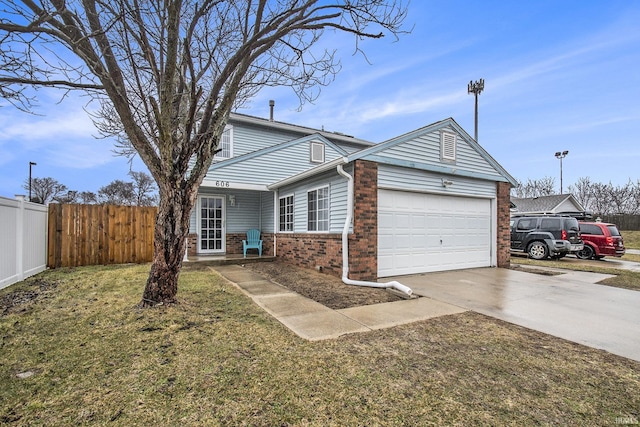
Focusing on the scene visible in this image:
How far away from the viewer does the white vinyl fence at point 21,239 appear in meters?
5.89

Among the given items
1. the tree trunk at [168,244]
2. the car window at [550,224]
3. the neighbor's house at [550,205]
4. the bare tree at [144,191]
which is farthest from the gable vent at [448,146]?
the bare tree at [144,191]

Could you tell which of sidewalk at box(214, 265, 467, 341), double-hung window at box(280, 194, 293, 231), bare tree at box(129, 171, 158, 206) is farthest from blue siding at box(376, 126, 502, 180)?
bare tree at box(129, 171, 158, 206)

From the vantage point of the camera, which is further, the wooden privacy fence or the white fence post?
the wooden privacy fence

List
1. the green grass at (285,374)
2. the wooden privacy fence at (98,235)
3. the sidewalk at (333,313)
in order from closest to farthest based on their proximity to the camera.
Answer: the green grass at (285,374), the sidewalk at (333,313), the wooden privacy fence at (98,235)

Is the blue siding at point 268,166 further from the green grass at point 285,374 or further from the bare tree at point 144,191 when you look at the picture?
the bare tree at point 144,191

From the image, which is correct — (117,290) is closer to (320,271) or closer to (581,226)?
(320,271)

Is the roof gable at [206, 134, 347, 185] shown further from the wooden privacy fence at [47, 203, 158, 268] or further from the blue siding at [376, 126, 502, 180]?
the blue siding at [376, 126, 502, 180]

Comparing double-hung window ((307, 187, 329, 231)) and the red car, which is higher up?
double-hung window ((307, 187, 329, 231))

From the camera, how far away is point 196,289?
605 centimetres

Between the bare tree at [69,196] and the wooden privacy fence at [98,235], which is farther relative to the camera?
the bare tree at [69,196]

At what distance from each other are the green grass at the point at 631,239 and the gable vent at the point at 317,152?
75.4 feet

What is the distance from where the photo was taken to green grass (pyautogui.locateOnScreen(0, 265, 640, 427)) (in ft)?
7.18

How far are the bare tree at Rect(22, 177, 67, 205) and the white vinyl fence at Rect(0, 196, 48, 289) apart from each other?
3423 cm

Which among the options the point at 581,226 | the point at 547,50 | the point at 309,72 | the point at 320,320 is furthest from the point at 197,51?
the point at 581,226
